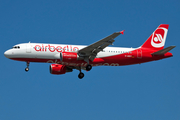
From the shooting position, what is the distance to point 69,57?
40812 millimetres

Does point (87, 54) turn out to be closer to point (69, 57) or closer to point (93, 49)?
point (93, 49)

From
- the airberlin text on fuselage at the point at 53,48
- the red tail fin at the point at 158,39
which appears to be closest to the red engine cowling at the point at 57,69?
the airberlin text on fuselage at the point at 53,48

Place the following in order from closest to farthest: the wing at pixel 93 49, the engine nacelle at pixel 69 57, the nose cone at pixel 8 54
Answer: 1. the wing at pixel 93 49
2. the engine nacelle at pixel 69 57
3. the nose cone at pixel 8 54

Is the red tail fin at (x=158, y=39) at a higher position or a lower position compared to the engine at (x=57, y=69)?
higher

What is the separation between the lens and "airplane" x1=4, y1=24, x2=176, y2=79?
41.1m

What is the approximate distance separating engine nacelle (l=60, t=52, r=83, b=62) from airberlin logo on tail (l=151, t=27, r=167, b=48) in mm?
12598

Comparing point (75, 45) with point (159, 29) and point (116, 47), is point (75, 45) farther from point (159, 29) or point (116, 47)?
point (159, 29)

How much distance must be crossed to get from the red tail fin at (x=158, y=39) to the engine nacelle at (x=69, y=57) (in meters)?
11.1

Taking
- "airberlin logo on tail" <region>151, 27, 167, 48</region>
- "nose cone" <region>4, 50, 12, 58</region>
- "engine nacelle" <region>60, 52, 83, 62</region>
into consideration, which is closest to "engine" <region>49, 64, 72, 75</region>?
"engine nacelle" <region>60, 52, 83, 62</region>

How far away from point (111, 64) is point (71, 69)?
262 inches

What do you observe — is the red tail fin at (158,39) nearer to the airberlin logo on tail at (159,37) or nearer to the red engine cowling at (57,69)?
the airberlin logo on tail at (159,37)

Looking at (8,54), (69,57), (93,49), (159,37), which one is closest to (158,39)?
(159,37)

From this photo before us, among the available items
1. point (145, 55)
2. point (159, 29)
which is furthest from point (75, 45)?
point (159, 29)

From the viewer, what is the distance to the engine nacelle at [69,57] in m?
40.5
